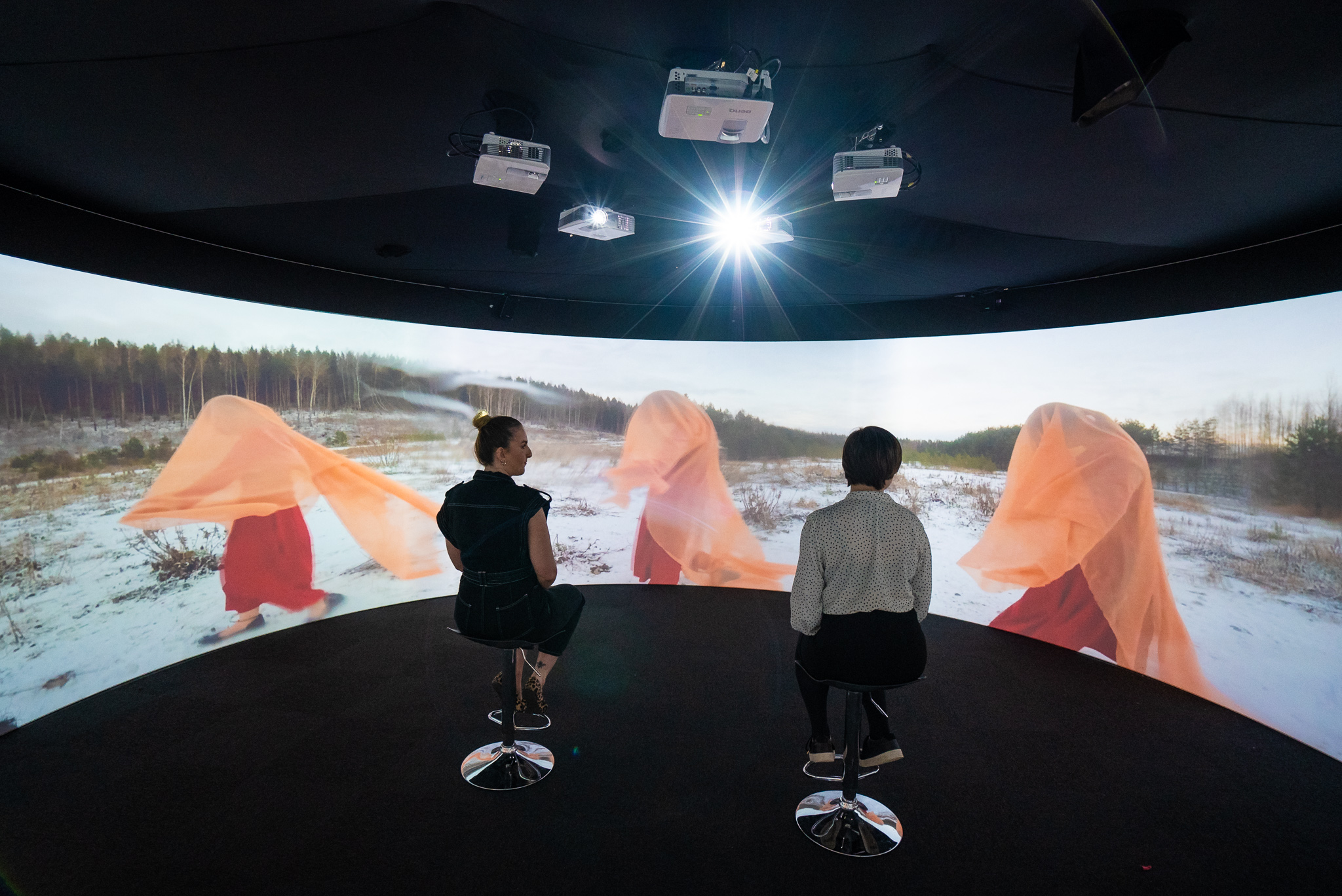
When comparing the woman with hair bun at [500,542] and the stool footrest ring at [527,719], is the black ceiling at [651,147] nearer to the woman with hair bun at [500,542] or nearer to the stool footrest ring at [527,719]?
the woman with hair bun at [500,542]

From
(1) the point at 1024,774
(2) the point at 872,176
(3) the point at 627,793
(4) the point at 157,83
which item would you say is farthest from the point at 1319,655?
(4) the point at 157,83

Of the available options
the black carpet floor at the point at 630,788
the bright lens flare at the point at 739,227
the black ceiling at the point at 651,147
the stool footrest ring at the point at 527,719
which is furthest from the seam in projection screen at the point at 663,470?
the stool footrest ring at the point at 527,719

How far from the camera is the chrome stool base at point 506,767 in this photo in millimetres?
2443

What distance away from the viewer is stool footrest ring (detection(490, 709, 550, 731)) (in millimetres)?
2912

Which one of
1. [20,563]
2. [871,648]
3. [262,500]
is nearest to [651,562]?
[262,500]

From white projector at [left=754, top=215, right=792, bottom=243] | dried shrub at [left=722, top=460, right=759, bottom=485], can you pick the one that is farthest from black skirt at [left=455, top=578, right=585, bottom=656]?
dried shrub at [left=722, top=460, right=759, bottom=485]

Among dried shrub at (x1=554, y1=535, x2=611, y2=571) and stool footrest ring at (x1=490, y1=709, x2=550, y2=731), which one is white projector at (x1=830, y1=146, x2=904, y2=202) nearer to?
stool footrest ring at (x1=490, y1=709, x2=550, y2=731)

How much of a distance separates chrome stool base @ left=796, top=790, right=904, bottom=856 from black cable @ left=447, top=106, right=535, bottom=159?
109 inches

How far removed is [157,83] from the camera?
2.03m

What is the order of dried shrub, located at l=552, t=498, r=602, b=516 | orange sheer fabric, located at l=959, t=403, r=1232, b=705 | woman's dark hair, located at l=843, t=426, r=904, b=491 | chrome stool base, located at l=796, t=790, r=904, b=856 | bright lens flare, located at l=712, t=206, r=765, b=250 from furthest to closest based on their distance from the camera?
dried shrub, located at l=552, t=498, r=602, b=516 → orange sheer fabric, located at l=959, t=403, r=1232, b=705 → bright lens flare, located at l=712, t=206, r=765, b=250 → chrome stool base, located at l=796, t=790, r=904, b=856 → woman's dark hair, located at l=843, t=426, r=904, b=491

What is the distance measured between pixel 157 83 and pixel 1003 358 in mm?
4898

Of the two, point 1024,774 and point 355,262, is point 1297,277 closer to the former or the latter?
point 1024,774

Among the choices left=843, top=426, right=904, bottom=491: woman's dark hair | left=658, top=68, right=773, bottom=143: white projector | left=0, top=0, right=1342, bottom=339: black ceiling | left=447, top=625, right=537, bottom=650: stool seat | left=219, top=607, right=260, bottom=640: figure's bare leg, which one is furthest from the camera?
left=219, top=607, right=260, bottom=640: figure's bare leg

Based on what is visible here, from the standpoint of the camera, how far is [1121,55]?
1679mm
